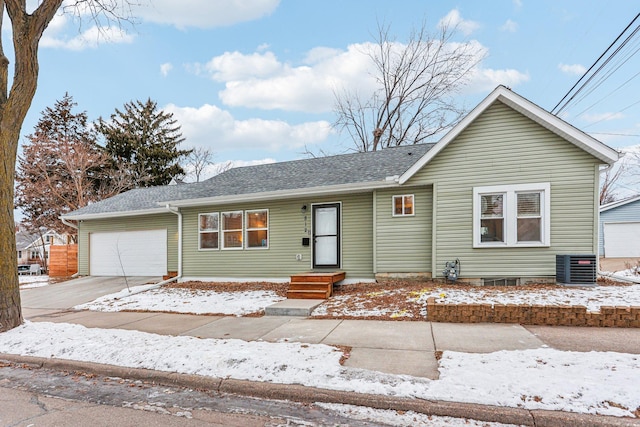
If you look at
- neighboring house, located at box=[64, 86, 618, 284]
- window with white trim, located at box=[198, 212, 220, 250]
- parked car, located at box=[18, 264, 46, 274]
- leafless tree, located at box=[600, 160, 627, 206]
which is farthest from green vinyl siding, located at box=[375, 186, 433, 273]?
parked car, located at box=[18, 264, 46, 274]

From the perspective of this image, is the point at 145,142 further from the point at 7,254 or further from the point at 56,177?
the point at 7,254

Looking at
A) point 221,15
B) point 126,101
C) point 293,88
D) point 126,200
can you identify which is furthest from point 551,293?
point 126,101

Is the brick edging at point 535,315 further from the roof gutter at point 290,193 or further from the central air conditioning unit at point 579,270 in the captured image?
the roof gutter at point 290,193

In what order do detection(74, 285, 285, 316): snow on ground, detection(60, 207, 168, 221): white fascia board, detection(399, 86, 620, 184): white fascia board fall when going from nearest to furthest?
detection(399, 86, 620, 184): white fascia board, detection(74, 285, 285, 316): snow on ground, detection(60, 207, 168, 221): white fascia board

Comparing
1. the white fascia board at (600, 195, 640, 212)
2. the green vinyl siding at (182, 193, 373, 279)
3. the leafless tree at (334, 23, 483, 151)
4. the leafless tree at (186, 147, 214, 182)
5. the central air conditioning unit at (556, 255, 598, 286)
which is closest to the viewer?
the central air conditioning unit at (556, 255, 598, 286)

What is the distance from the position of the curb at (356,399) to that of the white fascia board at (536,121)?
6.35 m

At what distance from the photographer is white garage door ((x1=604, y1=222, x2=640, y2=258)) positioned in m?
18.8

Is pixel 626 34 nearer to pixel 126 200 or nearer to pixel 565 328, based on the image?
pixel 565 328

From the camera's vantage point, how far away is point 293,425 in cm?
295

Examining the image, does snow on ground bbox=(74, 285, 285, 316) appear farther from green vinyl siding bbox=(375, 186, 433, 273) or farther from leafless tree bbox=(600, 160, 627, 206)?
leafless tree bbox=(600, 160, 627, 206)

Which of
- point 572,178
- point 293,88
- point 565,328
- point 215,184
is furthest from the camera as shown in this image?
point 293,88

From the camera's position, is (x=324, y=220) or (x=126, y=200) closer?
(x=324, y=220)

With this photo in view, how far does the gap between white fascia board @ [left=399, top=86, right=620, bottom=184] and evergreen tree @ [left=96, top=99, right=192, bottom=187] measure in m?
25.3

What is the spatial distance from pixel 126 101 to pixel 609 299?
35525mm
